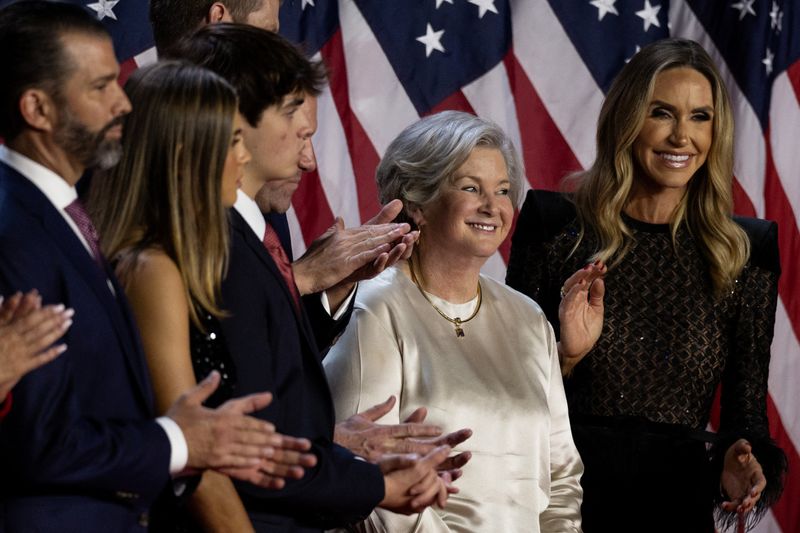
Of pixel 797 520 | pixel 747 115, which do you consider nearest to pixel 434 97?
pixel 747 115

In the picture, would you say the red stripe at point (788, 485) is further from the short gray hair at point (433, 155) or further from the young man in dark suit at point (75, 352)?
the young man in dark suit at point (75, 352)

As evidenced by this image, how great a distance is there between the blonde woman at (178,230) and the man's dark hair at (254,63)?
0.15m

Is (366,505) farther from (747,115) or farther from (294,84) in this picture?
(747,115)

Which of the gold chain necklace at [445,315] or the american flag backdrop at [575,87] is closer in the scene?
the gold chain necklace at [445,315]

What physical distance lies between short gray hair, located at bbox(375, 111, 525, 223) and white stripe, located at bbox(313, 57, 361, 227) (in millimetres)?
1573

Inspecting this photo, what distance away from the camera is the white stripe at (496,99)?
15.6 ft

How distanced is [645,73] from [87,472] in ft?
7.22

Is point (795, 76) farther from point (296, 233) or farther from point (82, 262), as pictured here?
point (82, 262)

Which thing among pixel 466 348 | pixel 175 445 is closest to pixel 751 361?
pixel 466 348

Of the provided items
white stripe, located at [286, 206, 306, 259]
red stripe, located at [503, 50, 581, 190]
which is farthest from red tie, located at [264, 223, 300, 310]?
red stripe, located at [503, 50, 581, 190]

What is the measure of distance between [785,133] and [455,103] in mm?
1230

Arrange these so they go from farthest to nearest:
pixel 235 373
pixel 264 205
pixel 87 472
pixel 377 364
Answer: pixel 377 364
pixel 264 205
pixel 235 373
pixel 87 472

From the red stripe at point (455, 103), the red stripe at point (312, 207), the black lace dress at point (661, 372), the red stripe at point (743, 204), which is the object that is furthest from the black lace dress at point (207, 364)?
the red stripe at point (743, 204)

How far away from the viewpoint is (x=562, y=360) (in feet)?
10.9
